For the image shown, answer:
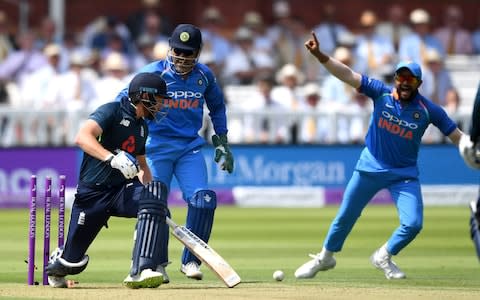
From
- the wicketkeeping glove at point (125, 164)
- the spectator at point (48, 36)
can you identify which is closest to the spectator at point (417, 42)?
the spectator at point (48, 36)

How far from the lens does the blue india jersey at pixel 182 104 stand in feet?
31.3

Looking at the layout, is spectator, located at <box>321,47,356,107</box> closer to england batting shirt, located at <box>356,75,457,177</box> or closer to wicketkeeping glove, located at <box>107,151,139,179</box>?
england batting shirt, located at <box>356,75,457,177</box>

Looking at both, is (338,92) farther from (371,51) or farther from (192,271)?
(192,271)

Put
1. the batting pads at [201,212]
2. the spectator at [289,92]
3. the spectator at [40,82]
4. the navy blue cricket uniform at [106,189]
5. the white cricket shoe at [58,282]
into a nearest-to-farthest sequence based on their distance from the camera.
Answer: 1. the navy blue cricket uniform at [106,189]
2. the white cricket shoe at [58,282]
3. the batting pads at [201,212]
4. the spectator at [40,82]
5. the spectator at [289,92]

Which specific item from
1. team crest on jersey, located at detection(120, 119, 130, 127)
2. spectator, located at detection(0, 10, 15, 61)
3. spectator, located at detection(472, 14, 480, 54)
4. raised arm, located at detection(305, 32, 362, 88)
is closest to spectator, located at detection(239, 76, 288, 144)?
spectator, located at detection(0, 10, 15, 61)

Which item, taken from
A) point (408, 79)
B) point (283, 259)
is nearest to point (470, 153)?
point (408, 79)

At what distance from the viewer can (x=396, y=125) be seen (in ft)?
32.7

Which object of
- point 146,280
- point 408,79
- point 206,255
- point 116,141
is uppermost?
point 408,79

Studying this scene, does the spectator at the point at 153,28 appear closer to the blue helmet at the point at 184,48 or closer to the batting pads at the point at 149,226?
the blue helmet at the point at 184,48

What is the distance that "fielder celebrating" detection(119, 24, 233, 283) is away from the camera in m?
9.30

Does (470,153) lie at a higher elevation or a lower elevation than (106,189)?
higher

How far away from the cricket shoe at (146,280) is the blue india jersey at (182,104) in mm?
1476

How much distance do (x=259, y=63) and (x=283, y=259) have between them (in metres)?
8.44

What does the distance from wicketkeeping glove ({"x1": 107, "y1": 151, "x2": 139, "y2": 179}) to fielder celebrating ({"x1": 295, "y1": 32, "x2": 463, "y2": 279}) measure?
241 centimetres
